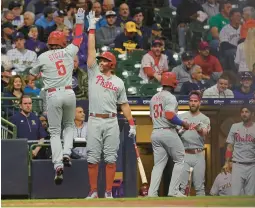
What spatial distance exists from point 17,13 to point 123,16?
2106mm

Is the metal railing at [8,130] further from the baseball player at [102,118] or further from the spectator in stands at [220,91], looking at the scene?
the spectator in stands at [220,91]

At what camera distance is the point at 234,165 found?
57.8 feet

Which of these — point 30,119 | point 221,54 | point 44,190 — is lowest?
point 44,190

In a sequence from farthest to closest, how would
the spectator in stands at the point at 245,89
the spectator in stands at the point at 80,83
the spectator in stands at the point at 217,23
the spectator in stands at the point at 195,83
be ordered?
the spectator in stands at the point at 217,23 < the spectator in stands at the point at 195,83 < the spectator in stands at the point at 245,89 < the spectator in stands at the point at 80,83

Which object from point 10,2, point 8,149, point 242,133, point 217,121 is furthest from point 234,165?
point 10,2

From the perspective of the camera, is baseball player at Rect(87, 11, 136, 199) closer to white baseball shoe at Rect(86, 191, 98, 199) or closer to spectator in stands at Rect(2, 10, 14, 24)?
white baseball shoe at Rect(86, 191, 98, 199)

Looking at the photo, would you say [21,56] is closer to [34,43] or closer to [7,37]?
[34,43]

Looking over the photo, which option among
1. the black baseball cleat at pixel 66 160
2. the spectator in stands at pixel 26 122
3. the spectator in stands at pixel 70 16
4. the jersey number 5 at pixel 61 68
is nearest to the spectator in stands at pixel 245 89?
the spectator in stands at pixel 70 16

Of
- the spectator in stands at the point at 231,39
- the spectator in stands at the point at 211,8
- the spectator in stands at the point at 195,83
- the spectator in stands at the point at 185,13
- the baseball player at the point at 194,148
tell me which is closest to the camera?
the baseball player at the point at 194,148

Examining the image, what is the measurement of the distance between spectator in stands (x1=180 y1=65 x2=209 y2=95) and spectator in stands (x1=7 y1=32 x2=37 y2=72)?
2.80m

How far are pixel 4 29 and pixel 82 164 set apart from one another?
550 cm

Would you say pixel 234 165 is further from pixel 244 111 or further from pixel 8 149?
pixel 8 149

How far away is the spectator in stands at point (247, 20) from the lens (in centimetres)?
2258

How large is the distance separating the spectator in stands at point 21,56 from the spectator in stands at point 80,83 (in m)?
1.50
